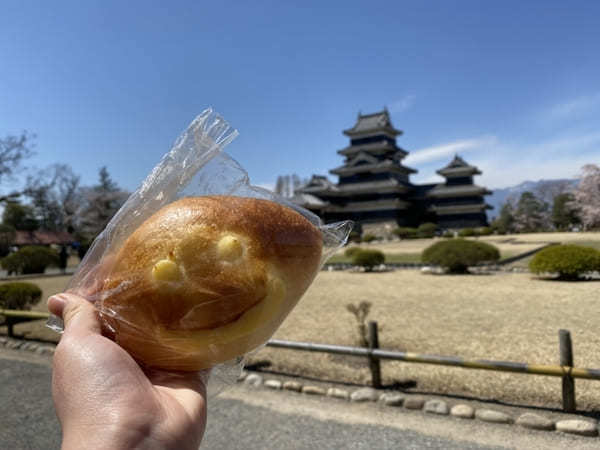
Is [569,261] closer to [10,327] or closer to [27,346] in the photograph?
[27,346]

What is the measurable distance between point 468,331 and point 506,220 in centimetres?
2675

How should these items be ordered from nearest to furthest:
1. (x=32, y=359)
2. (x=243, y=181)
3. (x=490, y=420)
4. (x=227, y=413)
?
(x=243, y=181) < (x=490, y=420) < (x=227, y=413) < (x=32, y=359)

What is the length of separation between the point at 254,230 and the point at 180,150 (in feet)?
1.30

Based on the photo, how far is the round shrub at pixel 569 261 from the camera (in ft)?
15.6

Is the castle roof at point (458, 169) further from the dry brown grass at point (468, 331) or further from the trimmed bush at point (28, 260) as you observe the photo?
the trimmed bush at point (28, 260)

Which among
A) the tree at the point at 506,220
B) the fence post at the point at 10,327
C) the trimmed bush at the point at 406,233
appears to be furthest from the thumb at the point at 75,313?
the tree at the point at 506,220

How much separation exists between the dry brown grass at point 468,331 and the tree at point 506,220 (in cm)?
2064

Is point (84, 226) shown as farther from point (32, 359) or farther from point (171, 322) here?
point (171, 322)

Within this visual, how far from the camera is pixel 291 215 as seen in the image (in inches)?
42.2

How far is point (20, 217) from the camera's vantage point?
35.6m

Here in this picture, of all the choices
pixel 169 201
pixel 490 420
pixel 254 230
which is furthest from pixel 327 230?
pixel 490 420

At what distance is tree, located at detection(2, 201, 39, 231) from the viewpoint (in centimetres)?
3488

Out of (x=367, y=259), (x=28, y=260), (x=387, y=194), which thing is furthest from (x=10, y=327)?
(x=387, y=194)

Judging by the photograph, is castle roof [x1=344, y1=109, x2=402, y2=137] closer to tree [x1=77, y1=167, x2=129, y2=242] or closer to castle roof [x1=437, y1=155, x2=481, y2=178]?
castle roof [x1=437, y1=155, x2=481, y2=178]
